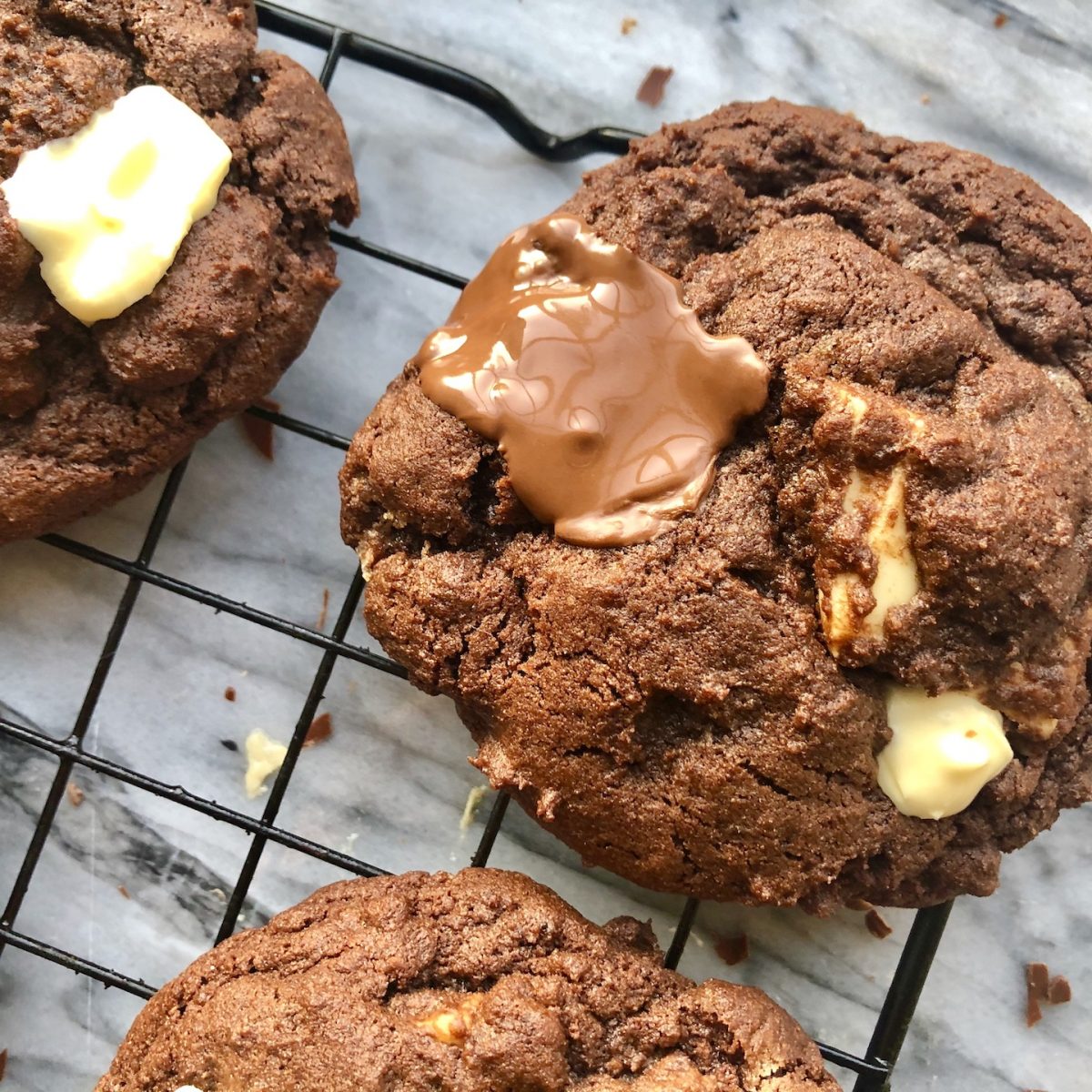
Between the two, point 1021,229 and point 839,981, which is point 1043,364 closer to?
point 1021,229

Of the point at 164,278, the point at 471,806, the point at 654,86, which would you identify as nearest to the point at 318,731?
the point at 471,806

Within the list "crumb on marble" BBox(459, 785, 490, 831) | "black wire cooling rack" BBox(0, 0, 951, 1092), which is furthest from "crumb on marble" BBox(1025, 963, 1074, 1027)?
"crumb on marble" BBox(459, 785, 490, 831)

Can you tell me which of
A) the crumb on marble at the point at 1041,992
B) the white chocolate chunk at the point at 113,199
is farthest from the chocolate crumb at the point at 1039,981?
the white chocolate chunk at the point at 113,199

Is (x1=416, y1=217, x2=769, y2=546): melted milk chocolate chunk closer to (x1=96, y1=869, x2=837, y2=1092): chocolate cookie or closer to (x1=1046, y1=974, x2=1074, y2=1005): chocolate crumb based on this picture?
(x1=96, y1=869, x2=837, y2=1092): chocolate cookie

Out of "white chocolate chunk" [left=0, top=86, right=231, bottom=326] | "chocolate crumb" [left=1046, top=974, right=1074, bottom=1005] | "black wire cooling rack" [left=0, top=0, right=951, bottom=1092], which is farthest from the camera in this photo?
"chocolate crumb" [left=1046, top=974, right=1074, bottom=1005]

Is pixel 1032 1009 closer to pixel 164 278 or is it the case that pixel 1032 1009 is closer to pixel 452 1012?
pixel 452 1012

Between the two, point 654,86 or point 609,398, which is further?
point 654,86

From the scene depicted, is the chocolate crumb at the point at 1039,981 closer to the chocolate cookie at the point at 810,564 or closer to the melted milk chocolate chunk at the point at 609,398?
the chocolate cookie at the point at 810,564
